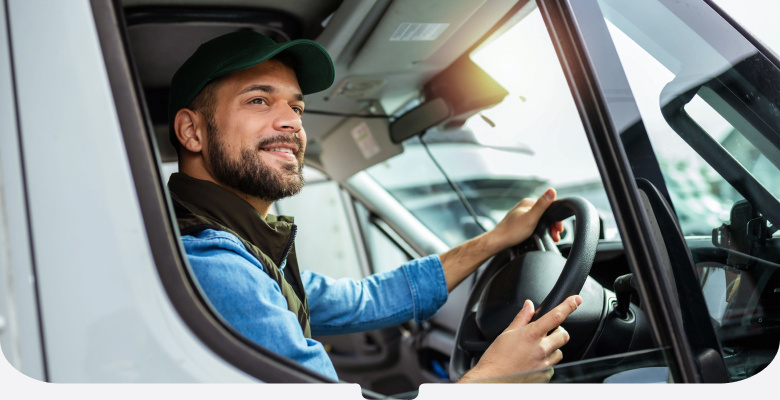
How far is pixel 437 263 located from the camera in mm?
1792

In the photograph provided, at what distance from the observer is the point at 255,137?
1490 millimetres

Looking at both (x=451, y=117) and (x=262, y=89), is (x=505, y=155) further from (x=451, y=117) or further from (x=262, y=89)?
(x=262, y=89)

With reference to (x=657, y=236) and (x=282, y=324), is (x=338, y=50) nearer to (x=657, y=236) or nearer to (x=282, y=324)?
(x=282, y=324)

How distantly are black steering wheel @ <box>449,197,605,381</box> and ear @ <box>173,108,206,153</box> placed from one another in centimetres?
81

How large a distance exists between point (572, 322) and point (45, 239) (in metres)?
1.00

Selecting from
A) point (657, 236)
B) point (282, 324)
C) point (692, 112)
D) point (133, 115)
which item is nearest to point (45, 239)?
point (133, 115)

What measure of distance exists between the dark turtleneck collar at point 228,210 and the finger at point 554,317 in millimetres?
576

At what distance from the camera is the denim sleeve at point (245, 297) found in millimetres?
1029

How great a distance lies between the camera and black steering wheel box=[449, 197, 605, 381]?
130 centimetres

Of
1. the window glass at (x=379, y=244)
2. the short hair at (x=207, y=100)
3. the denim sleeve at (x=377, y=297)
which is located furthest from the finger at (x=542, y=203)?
the window glass at (x=379, y=244)


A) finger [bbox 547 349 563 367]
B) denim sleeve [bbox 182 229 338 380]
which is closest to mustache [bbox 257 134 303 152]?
denim sleeve [bbox 182 229 338 380]

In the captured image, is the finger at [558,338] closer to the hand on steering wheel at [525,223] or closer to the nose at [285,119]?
the hand on steering wheel at [525,223]

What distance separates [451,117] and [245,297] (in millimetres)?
1405

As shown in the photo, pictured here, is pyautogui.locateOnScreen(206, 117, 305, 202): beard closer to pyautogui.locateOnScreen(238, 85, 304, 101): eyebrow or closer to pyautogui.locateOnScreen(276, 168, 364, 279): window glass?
pyautogui.locateOnScreen(238, 85, 304, 101): eyebrow
